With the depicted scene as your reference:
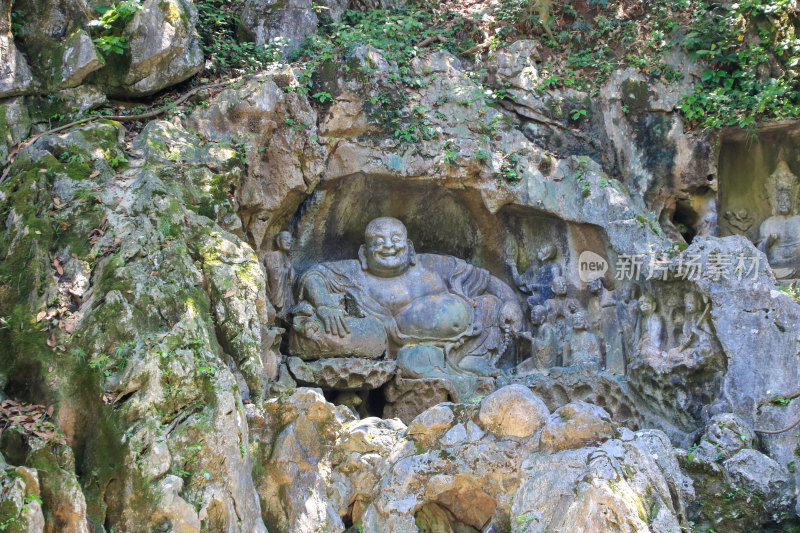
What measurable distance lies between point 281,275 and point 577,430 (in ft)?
16.4

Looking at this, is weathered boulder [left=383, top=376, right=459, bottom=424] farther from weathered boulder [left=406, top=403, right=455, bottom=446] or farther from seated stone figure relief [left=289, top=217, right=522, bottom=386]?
weathered boulder [left=406, top=403, right=455, bottom=446]

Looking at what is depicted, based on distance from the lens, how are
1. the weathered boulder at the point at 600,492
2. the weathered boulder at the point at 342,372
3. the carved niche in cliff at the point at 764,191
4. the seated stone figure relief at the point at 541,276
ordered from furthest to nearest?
the carved niche in cliff at the point at 764,191 → the seated stone figure relief at the point at 541,276 → the weathered boulder at the point at 342,372 → the weathered boulder at the point at 600,492

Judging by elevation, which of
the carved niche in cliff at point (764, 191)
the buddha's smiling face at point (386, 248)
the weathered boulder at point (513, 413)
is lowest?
the weathered boulder at point (513, 413)

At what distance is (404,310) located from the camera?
12641mm

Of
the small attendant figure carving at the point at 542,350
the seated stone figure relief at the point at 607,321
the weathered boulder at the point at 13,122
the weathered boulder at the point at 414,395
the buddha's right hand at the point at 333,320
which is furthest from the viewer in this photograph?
the small attendant figure carving at the point at 542,350

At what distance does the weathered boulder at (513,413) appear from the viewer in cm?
876

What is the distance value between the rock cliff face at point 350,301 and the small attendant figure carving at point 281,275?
0.28 feet

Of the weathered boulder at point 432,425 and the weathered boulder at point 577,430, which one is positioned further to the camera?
the weathered boulder at point 432,425

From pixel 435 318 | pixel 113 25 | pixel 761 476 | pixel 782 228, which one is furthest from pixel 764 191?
pixel 113 25

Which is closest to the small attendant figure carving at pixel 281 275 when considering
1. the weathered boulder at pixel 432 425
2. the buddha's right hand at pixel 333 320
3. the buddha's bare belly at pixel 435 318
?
the buddha's right hand at pixel 333 320

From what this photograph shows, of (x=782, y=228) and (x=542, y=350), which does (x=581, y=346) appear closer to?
(x=542, y=350)

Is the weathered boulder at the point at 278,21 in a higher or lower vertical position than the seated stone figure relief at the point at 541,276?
higher

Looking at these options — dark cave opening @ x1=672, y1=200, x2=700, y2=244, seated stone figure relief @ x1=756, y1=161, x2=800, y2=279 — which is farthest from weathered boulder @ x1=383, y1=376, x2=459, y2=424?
seated stone figure relief @ x1=756, y1=161, x2=800, y2=279

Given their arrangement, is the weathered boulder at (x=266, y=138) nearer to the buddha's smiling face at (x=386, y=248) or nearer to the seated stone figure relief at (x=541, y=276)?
the buddha's smiling face at (x=386, y=248)
